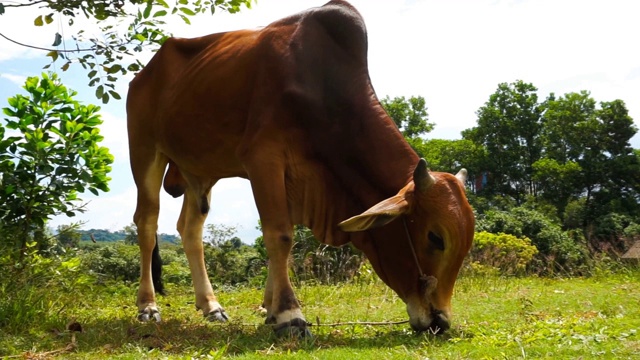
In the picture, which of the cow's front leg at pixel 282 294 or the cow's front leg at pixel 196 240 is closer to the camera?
the cow's front leg at pixel 282 294

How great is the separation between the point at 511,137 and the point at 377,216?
147 feet

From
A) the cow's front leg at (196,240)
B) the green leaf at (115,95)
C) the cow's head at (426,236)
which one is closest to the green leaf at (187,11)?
the green leaf at (115,95)

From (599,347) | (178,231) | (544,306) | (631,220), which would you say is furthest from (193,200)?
(631,220)

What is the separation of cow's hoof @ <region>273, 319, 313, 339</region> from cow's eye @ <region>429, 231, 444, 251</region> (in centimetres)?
96

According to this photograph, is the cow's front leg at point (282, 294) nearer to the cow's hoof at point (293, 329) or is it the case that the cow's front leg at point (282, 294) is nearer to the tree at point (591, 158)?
the cow's hoof at point (293, 329)

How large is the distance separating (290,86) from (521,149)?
44.0 meters

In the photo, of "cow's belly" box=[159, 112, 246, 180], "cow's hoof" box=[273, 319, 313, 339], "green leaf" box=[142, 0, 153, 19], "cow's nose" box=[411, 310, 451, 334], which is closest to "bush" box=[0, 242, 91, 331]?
"cow's belly" box=[159, 112, 246, 180]

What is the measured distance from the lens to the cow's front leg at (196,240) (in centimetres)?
646

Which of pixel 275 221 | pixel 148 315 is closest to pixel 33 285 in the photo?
pixel 148 315

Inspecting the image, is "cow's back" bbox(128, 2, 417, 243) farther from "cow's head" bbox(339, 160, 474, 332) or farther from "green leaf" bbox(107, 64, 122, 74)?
"green leaf" bbox(107, 64, 122, 74)

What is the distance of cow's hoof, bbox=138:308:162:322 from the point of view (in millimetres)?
5930

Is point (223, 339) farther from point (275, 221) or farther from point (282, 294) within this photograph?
point (275, 221)

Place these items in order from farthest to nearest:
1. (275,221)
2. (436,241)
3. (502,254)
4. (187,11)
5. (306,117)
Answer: (502,254) < (187,11) < (306,117) < (275,221) < (436,241)

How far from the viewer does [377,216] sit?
4.12 m
